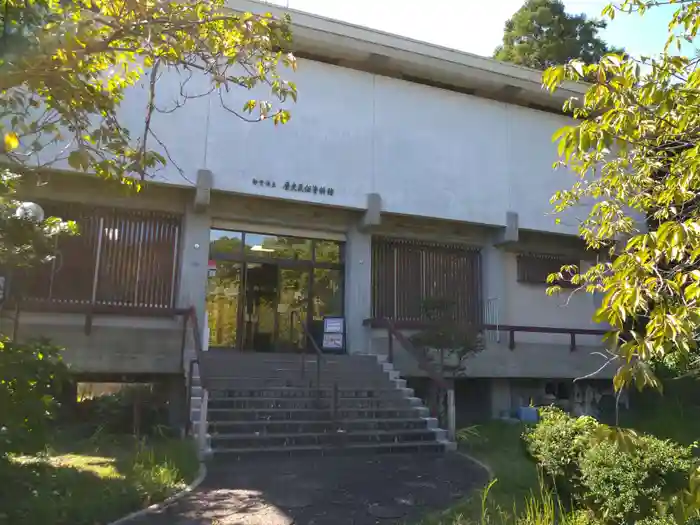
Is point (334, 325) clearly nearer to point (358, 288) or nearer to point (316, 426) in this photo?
point (358, 288)

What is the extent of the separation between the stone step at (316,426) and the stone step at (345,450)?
1.67 feet

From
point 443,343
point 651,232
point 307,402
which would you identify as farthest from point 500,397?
point 651,232

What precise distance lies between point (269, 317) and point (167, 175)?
423 centimetres

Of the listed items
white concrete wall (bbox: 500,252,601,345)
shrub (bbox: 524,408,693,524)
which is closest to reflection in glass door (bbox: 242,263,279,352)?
white concrete wall (bbox: 500,252,601,345)

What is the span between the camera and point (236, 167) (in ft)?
43.3

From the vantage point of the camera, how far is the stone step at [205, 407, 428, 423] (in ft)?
31.9

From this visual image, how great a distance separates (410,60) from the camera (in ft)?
49.6

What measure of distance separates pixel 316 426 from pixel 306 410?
440 mm

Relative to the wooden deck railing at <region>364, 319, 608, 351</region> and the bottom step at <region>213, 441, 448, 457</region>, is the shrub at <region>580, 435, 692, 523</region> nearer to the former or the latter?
the bottom step at <region>213, 441, 448, 457</region>

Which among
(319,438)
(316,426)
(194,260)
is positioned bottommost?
(319,438)

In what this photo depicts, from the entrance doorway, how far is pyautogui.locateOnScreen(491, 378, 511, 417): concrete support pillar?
430 cm

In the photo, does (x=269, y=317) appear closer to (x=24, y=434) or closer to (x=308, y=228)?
(x=308, y=228)

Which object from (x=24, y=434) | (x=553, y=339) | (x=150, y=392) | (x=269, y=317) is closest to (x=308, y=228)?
(x=269, y=317)

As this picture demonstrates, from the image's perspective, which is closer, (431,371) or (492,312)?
(431,371)
